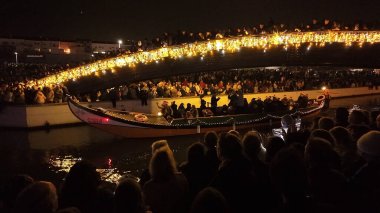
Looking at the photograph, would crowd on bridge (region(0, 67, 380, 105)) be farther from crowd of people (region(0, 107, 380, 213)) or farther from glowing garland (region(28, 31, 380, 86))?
crowd of people (region(0, 107, 380, 213))

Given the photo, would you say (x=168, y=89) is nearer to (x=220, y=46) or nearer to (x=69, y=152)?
(x=220, y=46)

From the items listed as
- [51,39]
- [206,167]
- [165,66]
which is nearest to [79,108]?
[165,66]

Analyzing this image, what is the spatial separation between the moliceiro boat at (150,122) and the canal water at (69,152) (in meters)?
0.41

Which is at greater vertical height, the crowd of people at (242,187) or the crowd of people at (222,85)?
the crowd of people at (222,85)

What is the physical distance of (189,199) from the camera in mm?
4262

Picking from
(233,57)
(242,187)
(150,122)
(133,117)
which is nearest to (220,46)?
(233,57)

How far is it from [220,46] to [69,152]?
13.1m

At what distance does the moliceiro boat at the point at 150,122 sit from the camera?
17641 mm

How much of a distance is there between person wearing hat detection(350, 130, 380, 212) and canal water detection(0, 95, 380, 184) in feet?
30.6

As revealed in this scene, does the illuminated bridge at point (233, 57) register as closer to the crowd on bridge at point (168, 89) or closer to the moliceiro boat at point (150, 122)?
the crowd on bridge at point (168, 89)

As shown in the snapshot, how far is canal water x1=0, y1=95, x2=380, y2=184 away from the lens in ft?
44.1

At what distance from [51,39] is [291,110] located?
63.2 metres

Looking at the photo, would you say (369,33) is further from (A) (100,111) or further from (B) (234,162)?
(B) (234,162)

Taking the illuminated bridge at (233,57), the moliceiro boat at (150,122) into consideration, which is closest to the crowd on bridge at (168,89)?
the illuminated bridge at (233,57)
